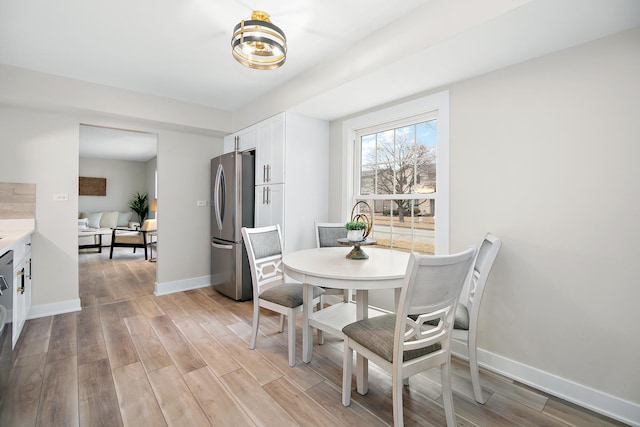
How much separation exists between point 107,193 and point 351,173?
8090 millimetres

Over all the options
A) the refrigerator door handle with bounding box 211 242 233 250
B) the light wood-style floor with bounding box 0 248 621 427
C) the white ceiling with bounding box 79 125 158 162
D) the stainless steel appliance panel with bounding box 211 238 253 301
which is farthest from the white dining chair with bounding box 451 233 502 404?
the white ceiling with bounding box 79 125 158 162

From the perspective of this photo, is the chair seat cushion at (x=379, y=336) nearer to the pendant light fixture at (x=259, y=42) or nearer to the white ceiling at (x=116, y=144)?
the pendant light fixture at (x=259, y=42)

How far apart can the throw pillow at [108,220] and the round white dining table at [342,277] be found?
7505 millimetres

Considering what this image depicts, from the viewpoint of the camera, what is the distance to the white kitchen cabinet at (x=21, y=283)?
2.27 meters

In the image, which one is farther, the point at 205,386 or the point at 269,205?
the point at 269,205

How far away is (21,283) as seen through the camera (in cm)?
250

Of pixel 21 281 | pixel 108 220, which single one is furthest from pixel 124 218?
pixel 21 281

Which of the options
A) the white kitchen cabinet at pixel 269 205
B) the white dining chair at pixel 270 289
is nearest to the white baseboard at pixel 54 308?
the white kitchen cabinet at pixel 269 205

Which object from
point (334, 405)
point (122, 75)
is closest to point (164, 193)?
point (122, 75)

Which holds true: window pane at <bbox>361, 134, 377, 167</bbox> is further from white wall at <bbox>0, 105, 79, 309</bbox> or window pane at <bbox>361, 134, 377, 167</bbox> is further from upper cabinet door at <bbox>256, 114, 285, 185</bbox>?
white wall at <bbox>0, 105, 79, 309</bbox>

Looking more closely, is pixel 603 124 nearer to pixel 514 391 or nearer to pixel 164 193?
pixel 514 391

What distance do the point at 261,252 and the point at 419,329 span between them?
4.97 ft

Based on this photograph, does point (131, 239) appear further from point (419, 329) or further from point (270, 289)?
point (419, 329)

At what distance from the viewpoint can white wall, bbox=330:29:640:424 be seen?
1690 mm
